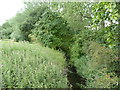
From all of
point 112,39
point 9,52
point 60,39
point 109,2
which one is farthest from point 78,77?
point 109,2

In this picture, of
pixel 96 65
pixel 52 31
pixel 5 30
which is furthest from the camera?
pixel 52 31

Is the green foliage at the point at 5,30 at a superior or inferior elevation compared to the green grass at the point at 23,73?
superior

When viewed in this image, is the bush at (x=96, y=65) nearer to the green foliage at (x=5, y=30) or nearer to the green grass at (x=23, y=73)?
the green grass at (x=23, y=73)

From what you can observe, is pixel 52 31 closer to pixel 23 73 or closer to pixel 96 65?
pixel 96 65

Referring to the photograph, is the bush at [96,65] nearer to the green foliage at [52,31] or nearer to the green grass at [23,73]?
the green foliage at [52,31]

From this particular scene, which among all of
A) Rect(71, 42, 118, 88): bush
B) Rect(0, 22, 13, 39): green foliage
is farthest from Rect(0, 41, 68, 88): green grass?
Rect(71, 42, 118, 88): bush

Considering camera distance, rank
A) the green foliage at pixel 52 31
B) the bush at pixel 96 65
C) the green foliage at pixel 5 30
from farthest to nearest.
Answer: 1. the green foliage at pixel 52 31
2. the green foliage at pixel 5 30
3. the bush at pixel 96 65

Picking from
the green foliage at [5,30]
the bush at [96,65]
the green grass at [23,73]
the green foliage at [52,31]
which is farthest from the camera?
the green foliage at [52,31]

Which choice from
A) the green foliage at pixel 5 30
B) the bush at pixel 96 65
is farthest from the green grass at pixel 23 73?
the bush at pixel 96 65

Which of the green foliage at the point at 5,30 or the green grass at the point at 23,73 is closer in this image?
the green grass at the point at 23,73

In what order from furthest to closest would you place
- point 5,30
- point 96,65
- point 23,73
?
point 96,65
point 5,30
point 23,73

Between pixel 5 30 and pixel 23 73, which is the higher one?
pixel 5 30

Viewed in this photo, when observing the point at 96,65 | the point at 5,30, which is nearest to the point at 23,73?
the point at 5,30

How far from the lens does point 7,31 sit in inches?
45.6
